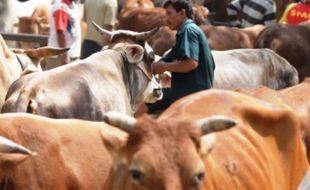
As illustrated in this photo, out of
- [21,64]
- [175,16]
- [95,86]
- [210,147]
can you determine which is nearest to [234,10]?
[21,64]

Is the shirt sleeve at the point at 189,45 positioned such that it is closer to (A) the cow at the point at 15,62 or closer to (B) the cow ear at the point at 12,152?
(A) the cow at the point at 15,62

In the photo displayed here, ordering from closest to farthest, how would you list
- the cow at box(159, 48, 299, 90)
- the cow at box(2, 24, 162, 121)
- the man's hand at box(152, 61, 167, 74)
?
the cow at box(2, 24, 162, 121)
the man's hand at box(152, 61, 167, 74)
the cow at box(159, 48, 299, 90)

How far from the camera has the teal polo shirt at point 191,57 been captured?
973 centimetres

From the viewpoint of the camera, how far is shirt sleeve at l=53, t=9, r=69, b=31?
14.4 metres

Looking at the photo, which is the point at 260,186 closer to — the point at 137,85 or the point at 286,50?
the point at 137,85

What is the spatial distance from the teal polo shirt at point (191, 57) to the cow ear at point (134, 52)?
121 cm

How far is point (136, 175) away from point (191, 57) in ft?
11.8

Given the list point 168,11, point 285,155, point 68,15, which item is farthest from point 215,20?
point 285,155

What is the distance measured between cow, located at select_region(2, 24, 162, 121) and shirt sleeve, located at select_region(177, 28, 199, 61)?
3.35ft

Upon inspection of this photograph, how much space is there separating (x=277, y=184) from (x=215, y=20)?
13830 millimetres

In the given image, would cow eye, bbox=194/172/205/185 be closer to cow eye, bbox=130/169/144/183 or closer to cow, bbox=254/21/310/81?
cow eye, bbox=130/169/144/183

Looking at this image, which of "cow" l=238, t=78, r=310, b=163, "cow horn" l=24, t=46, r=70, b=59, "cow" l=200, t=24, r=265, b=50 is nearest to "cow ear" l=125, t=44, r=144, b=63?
"cow horn" l=24, t=46, r=70, b=59

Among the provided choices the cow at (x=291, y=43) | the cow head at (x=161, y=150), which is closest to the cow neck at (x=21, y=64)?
the cow at (x=291, y=43)

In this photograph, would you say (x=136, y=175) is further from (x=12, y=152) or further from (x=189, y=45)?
(x=189, y=45)
